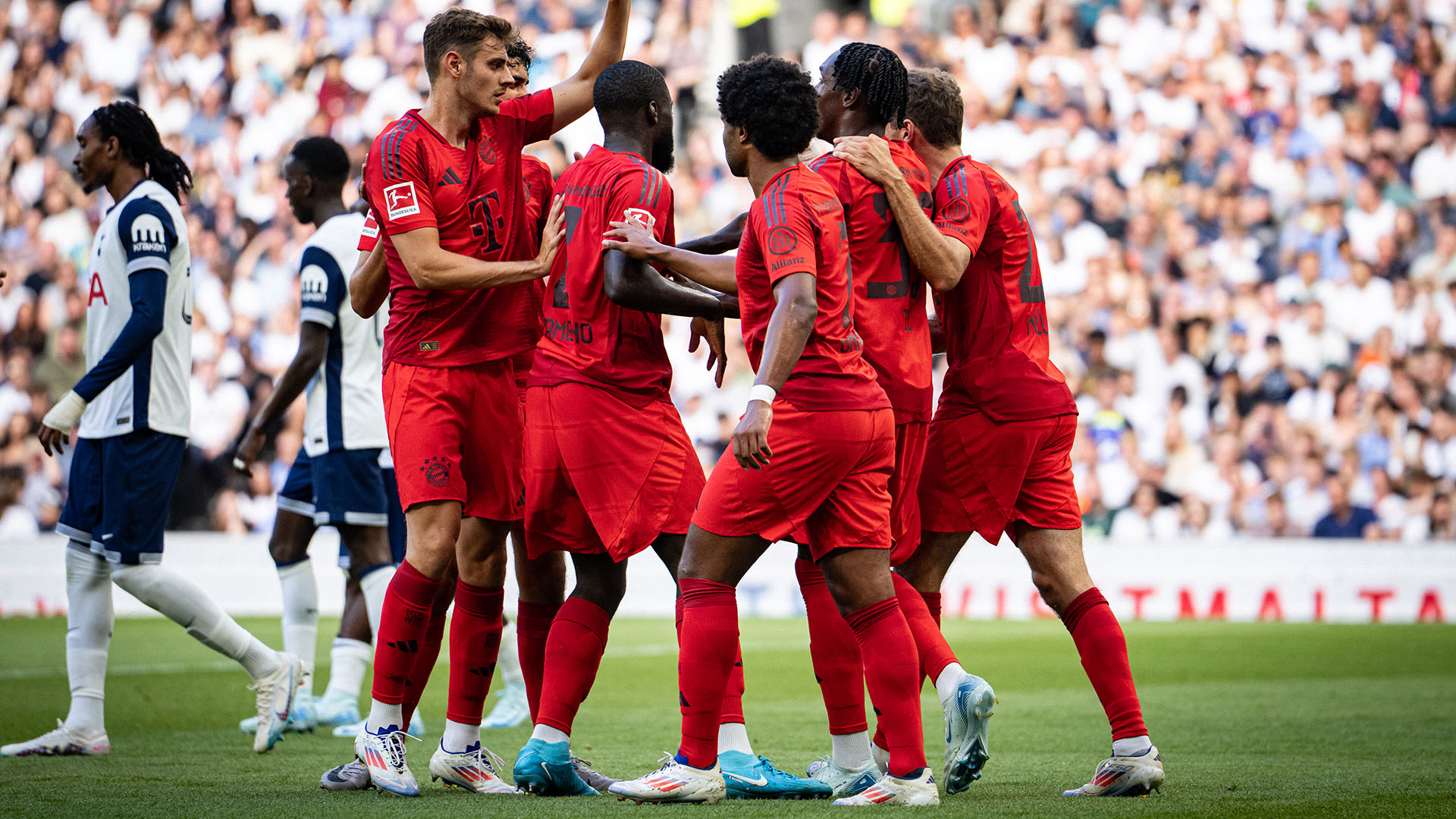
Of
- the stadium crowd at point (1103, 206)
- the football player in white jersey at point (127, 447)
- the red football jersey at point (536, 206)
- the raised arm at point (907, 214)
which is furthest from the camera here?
Result: the stadium crowd at point (1103, 206)

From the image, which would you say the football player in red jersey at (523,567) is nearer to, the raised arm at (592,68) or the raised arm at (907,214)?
the raised arm at (592,68)

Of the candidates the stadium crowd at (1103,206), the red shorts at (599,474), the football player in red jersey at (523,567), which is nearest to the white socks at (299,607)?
the football player in red jersey at (523,567)

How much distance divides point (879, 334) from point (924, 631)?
3.33 feet

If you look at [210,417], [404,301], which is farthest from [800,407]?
[210,417]

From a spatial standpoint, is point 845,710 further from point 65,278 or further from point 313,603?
point 65,278

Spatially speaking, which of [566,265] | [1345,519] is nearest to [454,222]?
[566,265]

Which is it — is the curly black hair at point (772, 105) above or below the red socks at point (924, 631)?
above

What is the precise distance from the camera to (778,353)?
4.57 m

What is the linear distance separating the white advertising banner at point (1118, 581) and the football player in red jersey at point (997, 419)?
8807 mm

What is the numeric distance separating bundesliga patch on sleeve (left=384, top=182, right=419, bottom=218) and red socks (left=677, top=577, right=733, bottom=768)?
1.58 meters

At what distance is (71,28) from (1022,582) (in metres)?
15.4

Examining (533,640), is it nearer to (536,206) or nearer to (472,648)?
(472,648)

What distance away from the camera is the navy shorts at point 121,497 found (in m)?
6.59

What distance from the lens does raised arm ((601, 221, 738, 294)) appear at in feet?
16.5
